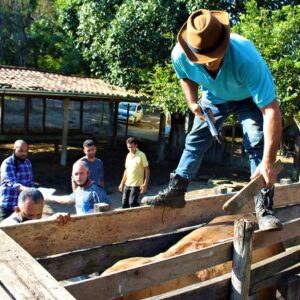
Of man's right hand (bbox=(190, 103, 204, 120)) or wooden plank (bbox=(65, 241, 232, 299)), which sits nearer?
wooden plank (bbox=(65, 241, 232, 299))

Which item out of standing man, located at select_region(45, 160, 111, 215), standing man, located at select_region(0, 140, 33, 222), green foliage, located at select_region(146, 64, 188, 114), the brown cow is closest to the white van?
green foliage, located at select_region(146, 64, 188, 114)

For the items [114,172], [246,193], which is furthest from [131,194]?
[114,172]

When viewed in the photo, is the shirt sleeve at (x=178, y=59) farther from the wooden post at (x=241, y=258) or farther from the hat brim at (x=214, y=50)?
the wooden post at (x=241, y=258)

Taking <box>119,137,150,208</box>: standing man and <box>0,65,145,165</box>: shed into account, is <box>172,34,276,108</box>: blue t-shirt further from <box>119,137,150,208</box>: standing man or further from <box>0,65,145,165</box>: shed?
<box>0,65,145,165</box>: shed

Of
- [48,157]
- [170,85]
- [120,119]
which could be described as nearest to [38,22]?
[120,119]

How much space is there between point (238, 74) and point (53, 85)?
37.0 ft

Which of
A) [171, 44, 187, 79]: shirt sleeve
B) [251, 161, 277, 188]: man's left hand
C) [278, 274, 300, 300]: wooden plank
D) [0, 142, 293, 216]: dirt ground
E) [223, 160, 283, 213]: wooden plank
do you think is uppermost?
[171, 44, 187, 79]: shirt sleeve

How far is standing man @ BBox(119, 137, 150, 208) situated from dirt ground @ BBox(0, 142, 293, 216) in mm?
2392

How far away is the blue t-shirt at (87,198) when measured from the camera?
4742 millimetres

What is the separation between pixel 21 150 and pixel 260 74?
3.59 m

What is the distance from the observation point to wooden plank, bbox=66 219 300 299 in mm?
2085

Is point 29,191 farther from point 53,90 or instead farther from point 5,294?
point 53,90

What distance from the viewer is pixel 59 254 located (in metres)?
2.82

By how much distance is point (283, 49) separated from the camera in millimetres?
10664
